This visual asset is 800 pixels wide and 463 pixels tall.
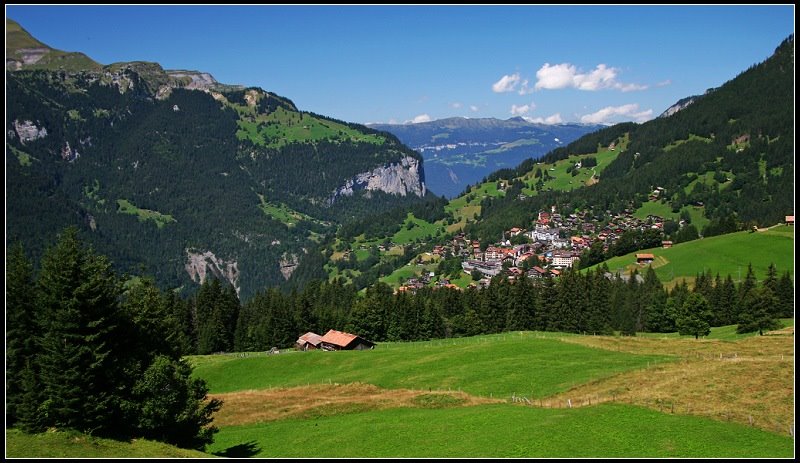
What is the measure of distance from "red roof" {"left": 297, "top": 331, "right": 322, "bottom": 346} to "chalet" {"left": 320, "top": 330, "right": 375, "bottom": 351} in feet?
8.66

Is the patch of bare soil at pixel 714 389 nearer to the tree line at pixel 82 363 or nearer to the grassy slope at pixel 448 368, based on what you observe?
the grassy slope at pixel 448 368

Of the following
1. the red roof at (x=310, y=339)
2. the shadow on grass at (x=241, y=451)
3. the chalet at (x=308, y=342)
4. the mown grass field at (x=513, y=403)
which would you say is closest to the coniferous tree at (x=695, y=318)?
the mown grass field at (x=513, y=403)

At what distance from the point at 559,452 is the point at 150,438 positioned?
78.9ft

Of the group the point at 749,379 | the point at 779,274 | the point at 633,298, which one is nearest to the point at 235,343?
the point at 633,298

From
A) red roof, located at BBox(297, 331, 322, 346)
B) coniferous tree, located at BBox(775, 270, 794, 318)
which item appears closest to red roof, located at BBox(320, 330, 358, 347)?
red roof, located at BBox(297, 331, 322, 346)

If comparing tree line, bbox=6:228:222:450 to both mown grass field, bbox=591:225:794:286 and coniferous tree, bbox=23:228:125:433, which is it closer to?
coniferous tree, bbox=23:228:125:433

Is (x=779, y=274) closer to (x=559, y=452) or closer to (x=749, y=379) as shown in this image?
(x=749, y=379)

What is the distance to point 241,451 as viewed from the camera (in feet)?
146

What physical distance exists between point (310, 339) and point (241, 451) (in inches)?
2495

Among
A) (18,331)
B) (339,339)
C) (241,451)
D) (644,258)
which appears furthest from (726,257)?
(18,331)

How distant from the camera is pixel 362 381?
66938mm

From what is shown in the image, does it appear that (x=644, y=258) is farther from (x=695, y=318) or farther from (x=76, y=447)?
(x=76, y=447)

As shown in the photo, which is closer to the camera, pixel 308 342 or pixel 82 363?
pixel 82 363

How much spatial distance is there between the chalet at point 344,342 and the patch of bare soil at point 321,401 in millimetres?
33377
